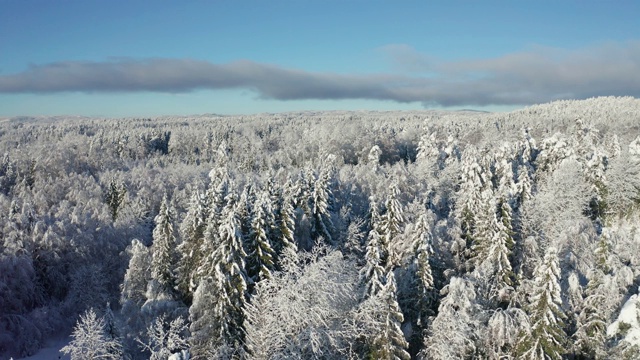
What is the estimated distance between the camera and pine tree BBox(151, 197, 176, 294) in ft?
121

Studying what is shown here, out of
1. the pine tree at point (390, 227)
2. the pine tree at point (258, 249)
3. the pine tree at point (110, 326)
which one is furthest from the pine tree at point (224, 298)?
the pine tree at point (390, 227)

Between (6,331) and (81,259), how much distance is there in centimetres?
1255

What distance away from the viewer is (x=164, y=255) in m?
37.5

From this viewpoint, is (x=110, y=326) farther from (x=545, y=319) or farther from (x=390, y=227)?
(x=545, y=319)

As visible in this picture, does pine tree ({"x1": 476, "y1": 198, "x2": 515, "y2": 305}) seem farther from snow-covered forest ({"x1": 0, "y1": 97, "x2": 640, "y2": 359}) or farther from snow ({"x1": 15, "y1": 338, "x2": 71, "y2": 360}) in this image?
snow ({"x1": 15, "y1": 338, "x2": 71, "y2": 360})

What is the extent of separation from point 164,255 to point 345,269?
18082 millimetres

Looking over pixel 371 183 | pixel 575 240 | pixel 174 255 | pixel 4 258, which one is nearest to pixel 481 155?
pixel 371 183

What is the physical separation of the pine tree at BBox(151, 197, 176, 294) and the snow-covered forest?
0.60ft

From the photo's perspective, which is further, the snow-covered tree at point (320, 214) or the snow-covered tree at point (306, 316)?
the snow-covered tree at point (320, 214)

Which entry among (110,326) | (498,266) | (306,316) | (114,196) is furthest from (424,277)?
(114,196)

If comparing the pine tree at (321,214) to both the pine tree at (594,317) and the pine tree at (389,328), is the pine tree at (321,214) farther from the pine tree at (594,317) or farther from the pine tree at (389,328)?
the pine tree at (594,317)

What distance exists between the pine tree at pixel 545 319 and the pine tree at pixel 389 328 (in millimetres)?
6803

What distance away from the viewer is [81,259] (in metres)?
49.8

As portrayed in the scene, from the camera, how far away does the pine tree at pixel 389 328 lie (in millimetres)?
23562
